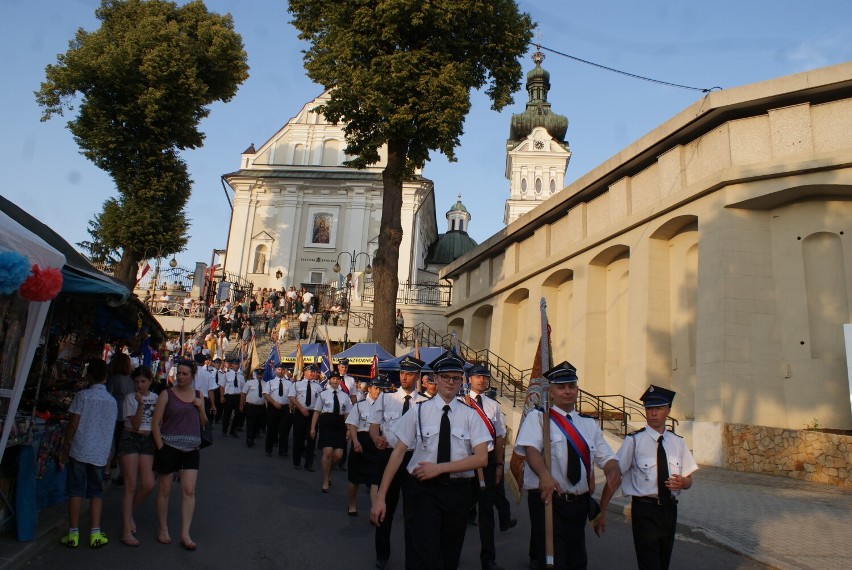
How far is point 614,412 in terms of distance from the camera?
1900 centimetres

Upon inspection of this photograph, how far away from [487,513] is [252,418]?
35.5ft

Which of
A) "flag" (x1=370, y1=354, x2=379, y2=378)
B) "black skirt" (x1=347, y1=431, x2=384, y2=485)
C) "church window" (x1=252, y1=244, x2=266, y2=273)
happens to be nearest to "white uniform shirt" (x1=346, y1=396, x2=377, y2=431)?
"black skirt" (x1=347, y1=431, x2=384, y2=485)

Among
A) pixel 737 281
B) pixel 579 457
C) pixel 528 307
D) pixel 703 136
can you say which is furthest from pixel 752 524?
pixel 528 307

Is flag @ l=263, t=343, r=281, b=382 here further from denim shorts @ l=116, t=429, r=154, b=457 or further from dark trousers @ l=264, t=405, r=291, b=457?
denim shorts @ l=116, t=429, r=154, b=457

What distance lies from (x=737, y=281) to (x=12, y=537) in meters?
14.8

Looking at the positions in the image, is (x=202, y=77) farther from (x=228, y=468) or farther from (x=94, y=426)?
(x=94, y=426)

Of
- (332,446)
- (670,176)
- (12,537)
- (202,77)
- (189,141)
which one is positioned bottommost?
(12,537)

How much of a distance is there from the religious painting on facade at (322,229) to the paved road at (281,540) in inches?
1661

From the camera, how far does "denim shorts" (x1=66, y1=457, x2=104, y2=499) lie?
22.6ft

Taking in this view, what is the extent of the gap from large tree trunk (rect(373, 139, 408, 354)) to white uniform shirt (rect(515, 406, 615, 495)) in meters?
14.5

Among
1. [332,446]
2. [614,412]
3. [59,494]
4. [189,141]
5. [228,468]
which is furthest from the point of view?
[189,141]

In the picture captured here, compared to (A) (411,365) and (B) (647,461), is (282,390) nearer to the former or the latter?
(A) (411,365)

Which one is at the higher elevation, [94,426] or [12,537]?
[94,426]

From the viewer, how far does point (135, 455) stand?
7461mm
